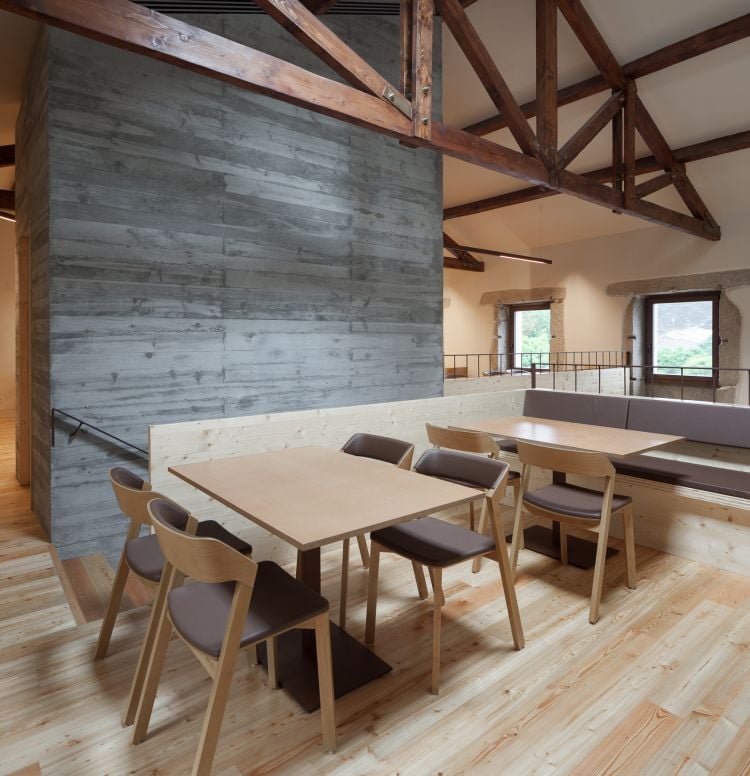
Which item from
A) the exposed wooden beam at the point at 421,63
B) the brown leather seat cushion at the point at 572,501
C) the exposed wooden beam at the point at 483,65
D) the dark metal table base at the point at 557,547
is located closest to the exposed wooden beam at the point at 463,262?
the exposed wooden beam at the point at 483,65

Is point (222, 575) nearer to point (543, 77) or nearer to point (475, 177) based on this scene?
point (543, 77)

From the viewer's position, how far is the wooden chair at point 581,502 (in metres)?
2.55

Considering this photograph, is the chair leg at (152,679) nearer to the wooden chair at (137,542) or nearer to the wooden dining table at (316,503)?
the wooden chair at (137,542)

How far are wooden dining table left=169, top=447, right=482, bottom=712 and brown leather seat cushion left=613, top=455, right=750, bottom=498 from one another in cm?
187

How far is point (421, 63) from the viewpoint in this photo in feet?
10.8

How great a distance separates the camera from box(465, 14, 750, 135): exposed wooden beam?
4930mm

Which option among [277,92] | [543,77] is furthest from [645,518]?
[543,77]

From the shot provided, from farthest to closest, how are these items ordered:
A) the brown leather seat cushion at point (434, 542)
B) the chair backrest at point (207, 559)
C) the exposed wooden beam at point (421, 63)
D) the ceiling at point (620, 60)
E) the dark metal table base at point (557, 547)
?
1. the ceiling at point (620, 60)
2. the exposed wooden beam at point (421, 63)
3. the dark metal table base at point (557, 547)
4. the brown leather seat cushion at point (434, 542)
5. the chair backrest at point (207, 559)

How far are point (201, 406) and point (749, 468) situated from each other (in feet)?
12.7

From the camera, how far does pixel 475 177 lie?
8391 mm

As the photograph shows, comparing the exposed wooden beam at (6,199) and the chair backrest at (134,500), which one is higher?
the exposed wooden beam at (6,199)

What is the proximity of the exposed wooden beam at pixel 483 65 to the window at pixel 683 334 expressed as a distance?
4793 millimetres

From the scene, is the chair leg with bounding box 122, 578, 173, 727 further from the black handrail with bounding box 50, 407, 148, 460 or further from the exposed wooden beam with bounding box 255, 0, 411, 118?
the exposed wooden beam with bounding box 255, 0, 411, 118

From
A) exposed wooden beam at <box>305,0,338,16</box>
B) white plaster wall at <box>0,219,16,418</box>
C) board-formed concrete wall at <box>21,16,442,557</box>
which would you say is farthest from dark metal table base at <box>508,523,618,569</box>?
white plaster wall at <box>0,219,16,418</box>
